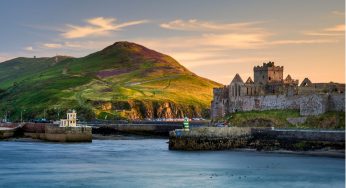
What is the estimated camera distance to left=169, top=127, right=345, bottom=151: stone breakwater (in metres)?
90.4

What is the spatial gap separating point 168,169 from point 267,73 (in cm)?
7830

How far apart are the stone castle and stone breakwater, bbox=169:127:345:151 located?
18.0m

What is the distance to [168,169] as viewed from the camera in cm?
7512

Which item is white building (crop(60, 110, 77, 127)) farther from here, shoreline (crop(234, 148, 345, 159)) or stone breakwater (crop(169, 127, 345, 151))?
shoreline (crop(234, 148, 345, 159))

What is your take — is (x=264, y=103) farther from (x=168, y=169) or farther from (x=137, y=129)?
(x=168, y=169)

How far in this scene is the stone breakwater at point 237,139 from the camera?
90438 mm

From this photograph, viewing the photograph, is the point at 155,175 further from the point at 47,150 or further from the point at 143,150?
the point at 47,150

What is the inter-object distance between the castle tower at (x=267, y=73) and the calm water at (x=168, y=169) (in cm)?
5627

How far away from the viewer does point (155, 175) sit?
7044 cm

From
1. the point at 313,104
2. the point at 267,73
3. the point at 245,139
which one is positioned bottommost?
the point at 245,139

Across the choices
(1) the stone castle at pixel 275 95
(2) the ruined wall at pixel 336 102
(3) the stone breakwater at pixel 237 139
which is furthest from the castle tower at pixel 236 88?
(3) the stone breakwater at pixel 237 139

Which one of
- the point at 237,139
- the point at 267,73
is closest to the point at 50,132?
the point at 237,139

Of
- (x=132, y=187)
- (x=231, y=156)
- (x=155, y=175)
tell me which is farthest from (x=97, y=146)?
(x=132, y=187)

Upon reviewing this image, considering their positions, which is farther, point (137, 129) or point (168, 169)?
point (137, 129)
